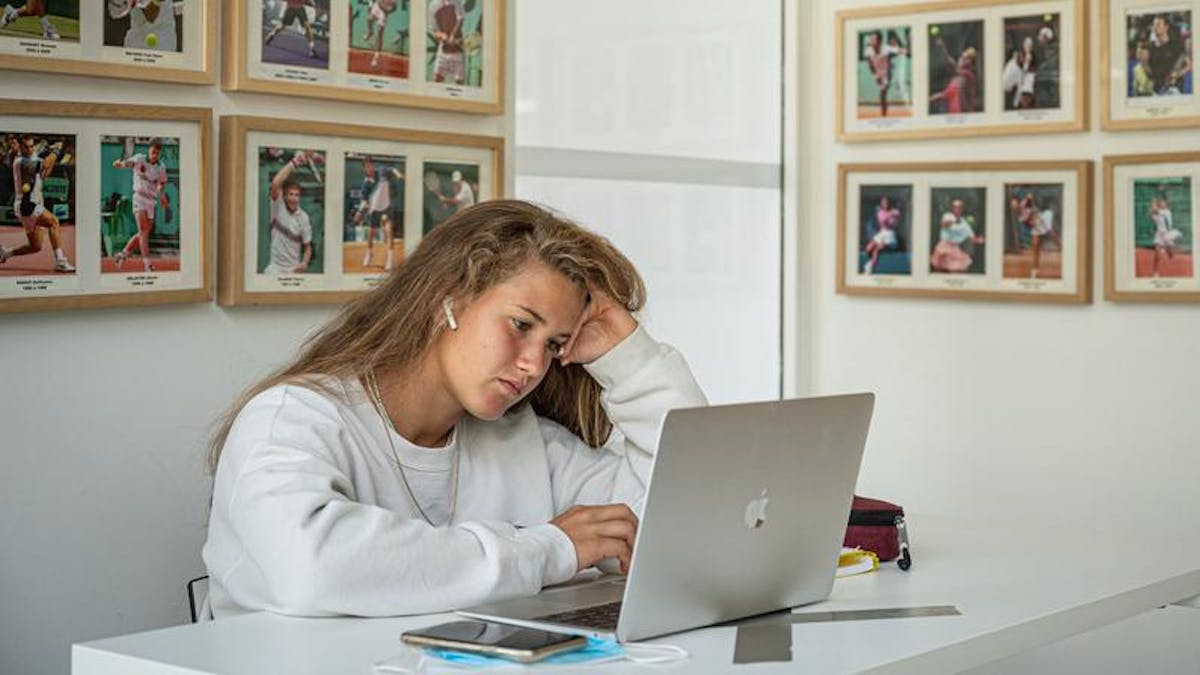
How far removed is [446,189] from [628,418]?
0.80 m

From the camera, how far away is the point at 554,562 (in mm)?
2082

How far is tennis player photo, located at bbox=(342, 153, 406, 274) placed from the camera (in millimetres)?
3053

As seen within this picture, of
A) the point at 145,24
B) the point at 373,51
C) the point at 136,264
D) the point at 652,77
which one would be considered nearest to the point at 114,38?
the point at 145,24

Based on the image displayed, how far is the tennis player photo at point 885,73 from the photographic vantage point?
415 cm

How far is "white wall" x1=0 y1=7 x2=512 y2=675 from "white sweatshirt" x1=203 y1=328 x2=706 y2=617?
0.51m

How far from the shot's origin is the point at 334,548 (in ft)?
6.32

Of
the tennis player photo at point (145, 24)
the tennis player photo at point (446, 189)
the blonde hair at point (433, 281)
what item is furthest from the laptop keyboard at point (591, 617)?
the tennis player photo at point (446, 189)

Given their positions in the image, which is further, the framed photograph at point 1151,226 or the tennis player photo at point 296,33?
the framed photograph at point 1151,226

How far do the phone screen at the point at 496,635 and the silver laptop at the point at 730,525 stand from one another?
2 cm

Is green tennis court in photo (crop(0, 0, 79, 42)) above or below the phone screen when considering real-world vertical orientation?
above

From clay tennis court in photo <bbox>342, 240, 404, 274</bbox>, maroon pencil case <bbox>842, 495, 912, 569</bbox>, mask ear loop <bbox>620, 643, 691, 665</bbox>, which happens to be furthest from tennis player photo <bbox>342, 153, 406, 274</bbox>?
mask ear loop <bbox>620, 643, 691, 665</bbox>

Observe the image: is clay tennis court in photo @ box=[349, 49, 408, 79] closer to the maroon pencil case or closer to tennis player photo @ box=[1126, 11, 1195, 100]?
the maroon pencil case

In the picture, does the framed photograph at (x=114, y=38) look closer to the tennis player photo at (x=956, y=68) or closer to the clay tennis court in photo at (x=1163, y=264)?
the tennis player photo at (x=956, y=68)

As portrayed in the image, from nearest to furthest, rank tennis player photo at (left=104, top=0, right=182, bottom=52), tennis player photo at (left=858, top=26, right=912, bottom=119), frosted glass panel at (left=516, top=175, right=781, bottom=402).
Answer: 1. tennis player photo at (left=104, top=0, right=182, bottom=52)
2. frosted glass panel at (left=516, top=175, right=781, bottom=402)
3. tennis player photo at (left=858, top=26, right=912, bottom=119)
